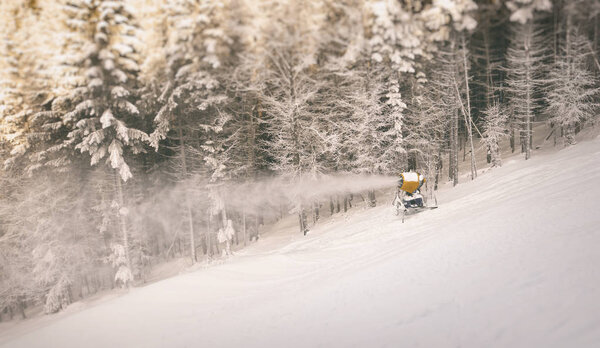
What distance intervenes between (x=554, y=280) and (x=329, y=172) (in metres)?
19.8

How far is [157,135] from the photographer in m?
19.4

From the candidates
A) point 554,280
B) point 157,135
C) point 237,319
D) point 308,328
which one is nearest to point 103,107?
point 157,135

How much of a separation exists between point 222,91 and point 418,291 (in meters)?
18.3

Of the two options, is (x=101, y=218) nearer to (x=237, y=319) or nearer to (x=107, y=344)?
(x=107, y=344)

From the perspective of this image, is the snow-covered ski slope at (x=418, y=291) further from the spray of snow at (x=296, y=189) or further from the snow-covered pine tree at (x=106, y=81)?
the snow-covered pine tree at (x=106, y=81)

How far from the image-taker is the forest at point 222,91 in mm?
16250

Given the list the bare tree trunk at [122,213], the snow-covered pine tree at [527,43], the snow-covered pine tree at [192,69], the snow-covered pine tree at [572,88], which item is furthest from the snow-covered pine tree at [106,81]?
the snow-covered pine tree at [572,88]

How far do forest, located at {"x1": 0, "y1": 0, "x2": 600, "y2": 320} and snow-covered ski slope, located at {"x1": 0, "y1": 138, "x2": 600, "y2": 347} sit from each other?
7.57m

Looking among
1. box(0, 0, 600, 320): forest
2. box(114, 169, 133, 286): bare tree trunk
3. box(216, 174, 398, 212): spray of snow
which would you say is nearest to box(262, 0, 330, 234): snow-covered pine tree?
box(0, 0, 600, 320): forest

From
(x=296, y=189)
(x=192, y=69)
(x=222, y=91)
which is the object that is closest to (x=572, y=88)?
(x=296, y=189)

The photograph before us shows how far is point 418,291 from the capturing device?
18.1ft

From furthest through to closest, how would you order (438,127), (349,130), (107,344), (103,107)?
1. (438,127)
2. (349,130)
3. (103,107)
4. (107,344)

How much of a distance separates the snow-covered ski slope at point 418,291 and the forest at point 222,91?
24.8 feet

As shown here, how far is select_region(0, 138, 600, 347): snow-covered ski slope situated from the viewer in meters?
3.99
